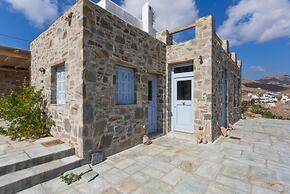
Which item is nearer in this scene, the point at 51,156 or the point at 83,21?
the point at 51,156

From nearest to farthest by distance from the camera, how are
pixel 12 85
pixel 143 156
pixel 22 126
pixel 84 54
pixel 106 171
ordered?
pixel 106 171
pixel 84 54
pixel 143 156
pixel 22 126
pixel 12 85

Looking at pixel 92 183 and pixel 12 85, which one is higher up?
pixel 12 85

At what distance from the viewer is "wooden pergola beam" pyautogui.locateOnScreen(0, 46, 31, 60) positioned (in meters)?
5.79

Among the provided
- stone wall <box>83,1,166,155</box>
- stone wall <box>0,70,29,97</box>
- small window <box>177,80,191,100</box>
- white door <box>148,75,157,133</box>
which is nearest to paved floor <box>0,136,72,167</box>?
stone wall <box>83,1,166,155</box>

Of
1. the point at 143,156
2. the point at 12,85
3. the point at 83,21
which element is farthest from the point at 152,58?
the point at 12,85

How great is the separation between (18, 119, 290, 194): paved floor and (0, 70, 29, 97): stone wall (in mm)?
7990

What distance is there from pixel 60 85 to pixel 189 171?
164 inches

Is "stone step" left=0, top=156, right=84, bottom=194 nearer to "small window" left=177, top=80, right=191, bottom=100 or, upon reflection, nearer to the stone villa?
the stone villa

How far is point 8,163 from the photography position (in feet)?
9.02

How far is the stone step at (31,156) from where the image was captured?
274 cm

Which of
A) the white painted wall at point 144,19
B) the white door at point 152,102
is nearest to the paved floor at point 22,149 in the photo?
the white door at point 152,102

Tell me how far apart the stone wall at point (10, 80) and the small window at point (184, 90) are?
7985 mm

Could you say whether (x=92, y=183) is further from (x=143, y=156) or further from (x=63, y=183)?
(x=143, y=156)

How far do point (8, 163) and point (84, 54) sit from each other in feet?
7.95
